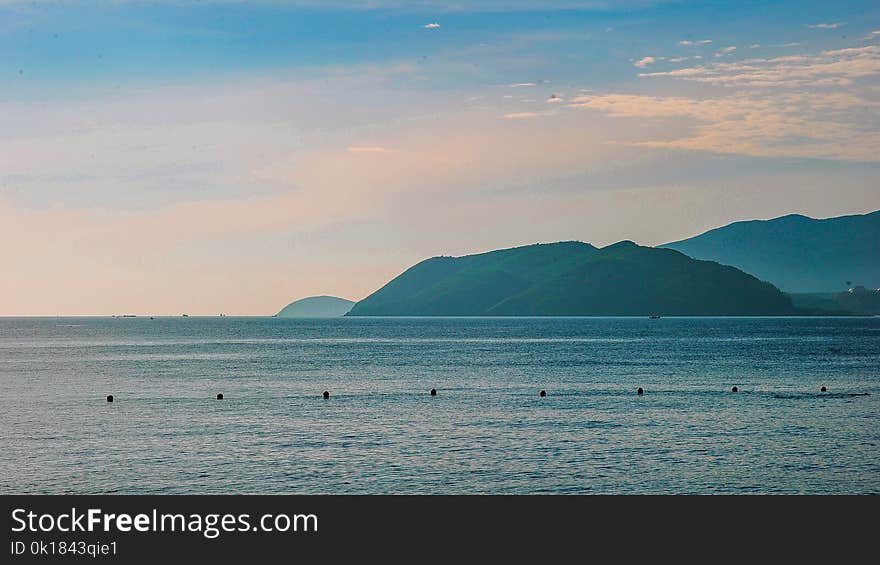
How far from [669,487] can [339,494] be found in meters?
A: 18.0

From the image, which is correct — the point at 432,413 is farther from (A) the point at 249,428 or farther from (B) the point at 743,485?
(B) the point at 743,485

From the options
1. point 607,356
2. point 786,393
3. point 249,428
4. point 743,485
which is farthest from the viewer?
point 607,356

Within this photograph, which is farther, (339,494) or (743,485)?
(743,485)

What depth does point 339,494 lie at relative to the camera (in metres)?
48.8

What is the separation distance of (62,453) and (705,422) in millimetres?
50710

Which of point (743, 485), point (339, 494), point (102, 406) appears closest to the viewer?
point (339, 494)

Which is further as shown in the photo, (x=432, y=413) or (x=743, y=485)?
(x=432, y=413)
